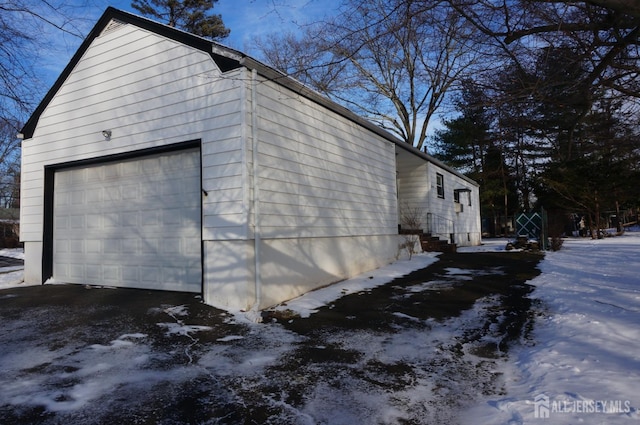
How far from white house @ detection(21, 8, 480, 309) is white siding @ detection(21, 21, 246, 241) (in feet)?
0.09

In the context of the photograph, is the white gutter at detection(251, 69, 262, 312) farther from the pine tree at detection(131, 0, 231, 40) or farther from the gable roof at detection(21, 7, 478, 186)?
the pine tree at detection(131, 0, 231, 40)

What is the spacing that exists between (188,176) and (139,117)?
1.61m

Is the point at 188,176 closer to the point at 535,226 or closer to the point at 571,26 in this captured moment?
the point at 571,26

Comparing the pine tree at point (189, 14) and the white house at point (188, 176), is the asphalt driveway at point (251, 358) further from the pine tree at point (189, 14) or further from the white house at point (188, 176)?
the pine tree at point (189, 14)

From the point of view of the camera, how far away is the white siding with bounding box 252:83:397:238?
6461 millimetres

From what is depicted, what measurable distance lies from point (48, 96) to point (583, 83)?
10280 millimetres

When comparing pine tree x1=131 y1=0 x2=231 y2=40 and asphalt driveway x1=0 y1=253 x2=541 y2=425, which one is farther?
pine tree x1=131 y1=0 x2=231 y2=40

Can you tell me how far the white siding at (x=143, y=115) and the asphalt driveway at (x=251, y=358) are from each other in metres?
1.75

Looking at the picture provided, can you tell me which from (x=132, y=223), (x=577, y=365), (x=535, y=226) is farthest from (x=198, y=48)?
(x=535, y=226)

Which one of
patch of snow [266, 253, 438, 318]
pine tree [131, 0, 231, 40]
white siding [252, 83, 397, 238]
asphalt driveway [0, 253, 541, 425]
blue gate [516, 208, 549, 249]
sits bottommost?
asphalt driveway [0, 253, 541, 425]

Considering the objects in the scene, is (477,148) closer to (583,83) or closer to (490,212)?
(490,212)

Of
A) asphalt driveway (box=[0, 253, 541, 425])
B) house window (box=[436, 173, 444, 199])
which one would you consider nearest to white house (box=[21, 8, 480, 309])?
asphalt driveway (box=[0, 253, 541, 425])

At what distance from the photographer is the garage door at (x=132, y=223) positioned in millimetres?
6906

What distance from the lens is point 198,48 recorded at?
21.7 ft
